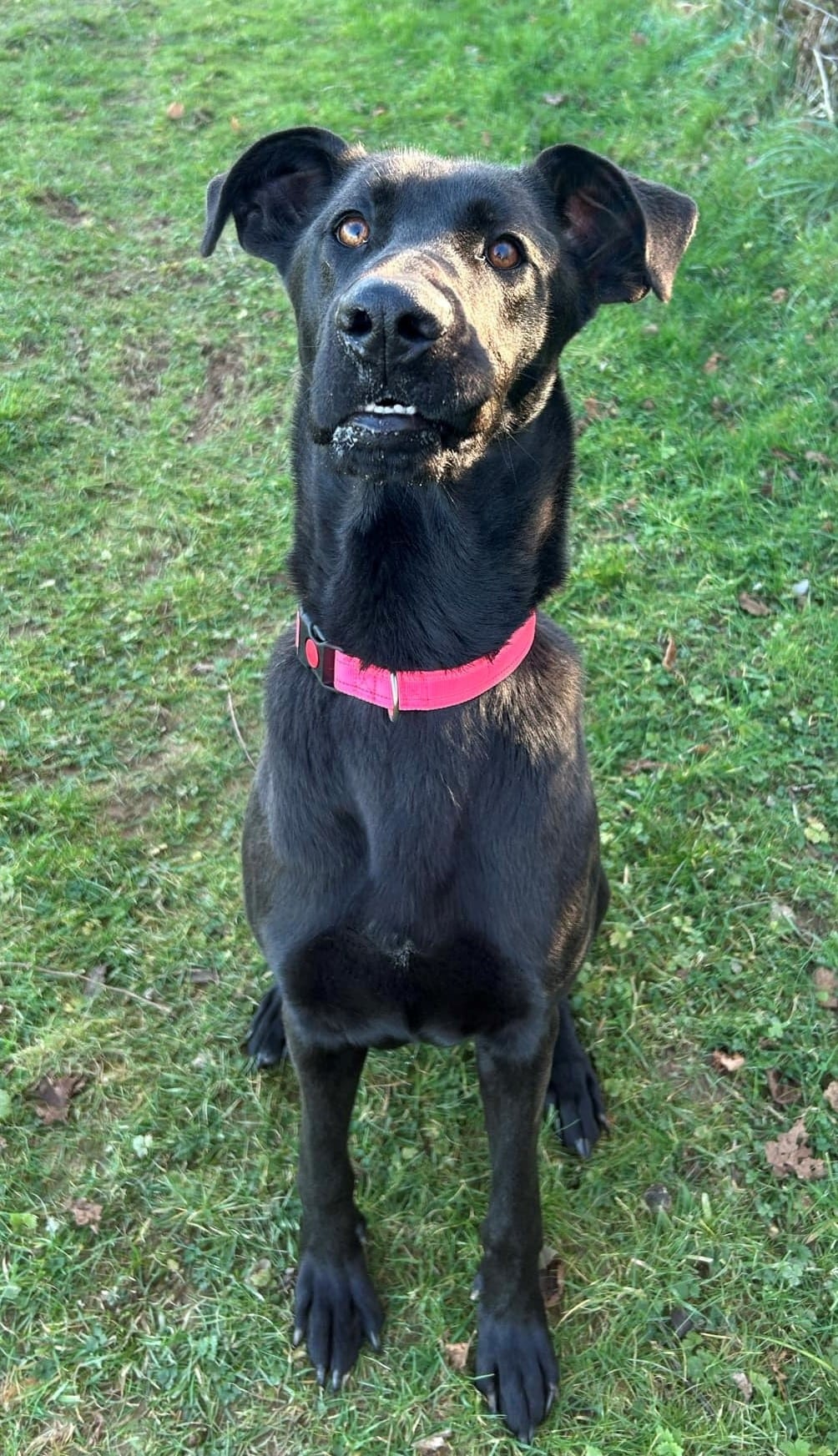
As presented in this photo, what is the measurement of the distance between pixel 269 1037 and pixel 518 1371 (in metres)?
1.02

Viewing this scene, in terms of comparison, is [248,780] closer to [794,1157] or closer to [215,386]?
[794,1157]

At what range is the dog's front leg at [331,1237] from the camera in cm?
238

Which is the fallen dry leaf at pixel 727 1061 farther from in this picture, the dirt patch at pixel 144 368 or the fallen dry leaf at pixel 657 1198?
the dirt patch at pixel 144 368

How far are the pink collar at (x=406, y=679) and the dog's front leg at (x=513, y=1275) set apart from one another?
2.51ft

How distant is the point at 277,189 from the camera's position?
2408mm

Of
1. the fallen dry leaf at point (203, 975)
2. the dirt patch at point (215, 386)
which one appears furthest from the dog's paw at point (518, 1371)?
the dirt patch at point (215, 386)

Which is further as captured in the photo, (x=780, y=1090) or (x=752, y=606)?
(x=752, y=606)

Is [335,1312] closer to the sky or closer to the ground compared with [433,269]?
closer to the ground

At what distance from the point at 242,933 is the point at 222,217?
1961mm

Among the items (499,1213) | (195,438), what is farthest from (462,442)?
(195,438)

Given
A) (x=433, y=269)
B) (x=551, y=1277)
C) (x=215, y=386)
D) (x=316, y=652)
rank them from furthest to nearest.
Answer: (x=215, y=386) → (x=551, y=1277) → (x=316, y=652) → (x=433, y=269)

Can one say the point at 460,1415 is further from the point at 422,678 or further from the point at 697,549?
the point at 697,549

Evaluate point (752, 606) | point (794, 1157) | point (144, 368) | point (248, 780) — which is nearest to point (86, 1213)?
point (248, 780)

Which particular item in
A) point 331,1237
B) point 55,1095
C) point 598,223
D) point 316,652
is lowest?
point 55,1095
